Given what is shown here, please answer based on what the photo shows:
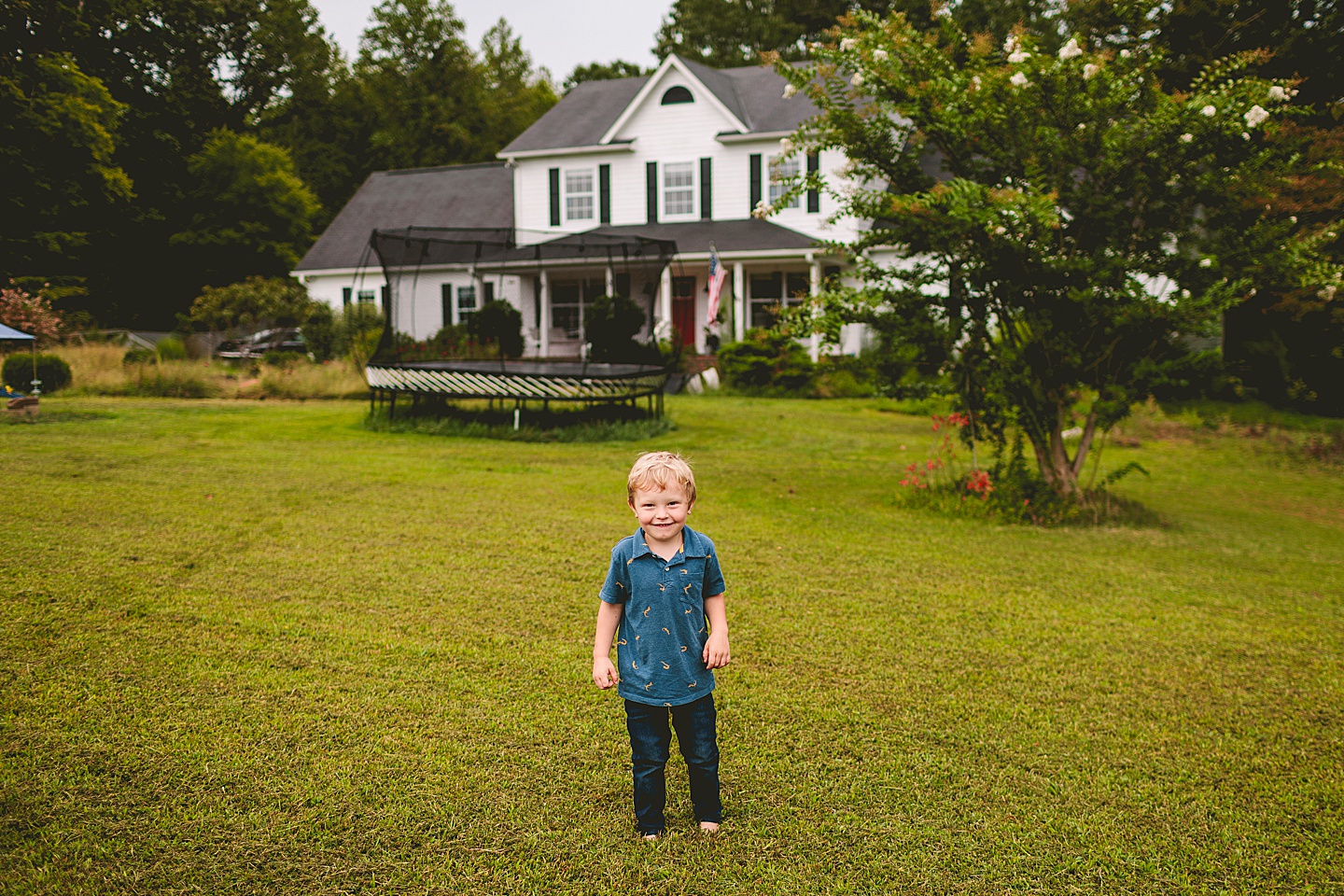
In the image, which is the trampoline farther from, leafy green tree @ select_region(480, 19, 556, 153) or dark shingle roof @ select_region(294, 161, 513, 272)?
leafy green tree @ select_region(480, 19, 556, 153)

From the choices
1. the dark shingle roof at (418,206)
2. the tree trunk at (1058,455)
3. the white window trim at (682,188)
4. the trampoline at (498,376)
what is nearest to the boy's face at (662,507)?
the tree trunk at (1058,455)

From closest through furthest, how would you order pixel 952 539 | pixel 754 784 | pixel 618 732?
pixel 754 784
pixel 618 732
pixel 952 539

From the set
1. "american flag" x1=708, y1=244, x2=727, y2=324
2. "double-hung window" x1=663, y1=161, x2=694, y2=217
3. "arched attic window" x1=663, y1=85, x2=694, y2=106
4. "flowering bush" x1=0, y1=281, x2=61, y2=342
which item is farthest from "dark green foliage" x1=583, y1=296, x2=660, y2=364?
"flowering bush" x1=0, y1=281, x2=61, y2=342

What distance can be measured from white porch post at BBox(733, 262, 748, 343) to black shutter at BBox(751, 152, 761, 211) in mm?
1938

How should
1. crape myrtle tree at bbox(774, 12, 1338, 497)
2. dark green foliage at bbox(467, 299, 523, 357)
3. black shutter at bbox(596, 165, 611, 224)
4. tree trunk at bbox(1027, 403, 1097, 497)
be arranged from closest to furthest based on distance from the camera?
crape myrtle tree at bbox(774, 12, 1338, 497) < tree trunk at bbox(1027, 403, 1097, 497) < dark green foliage at bbox(467, 299, 523, 357) < black shutter at bbox(596, 165, 611, 224)

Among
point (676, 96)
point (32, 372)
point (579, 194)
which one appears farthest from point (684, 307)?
Answer: point (32, 372)

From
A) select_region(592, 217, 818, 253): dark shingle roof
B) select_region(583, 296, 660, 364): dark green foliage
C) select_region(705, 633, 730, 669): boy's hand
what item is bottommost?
select_region(705, 633, 730, 669): boy's hand

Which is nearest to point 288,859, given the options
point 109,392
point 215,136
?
point 109,392

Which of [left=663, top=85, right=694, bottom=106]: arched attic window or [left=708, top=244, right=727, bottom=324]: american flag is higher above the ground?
[left=663, top=85, right=694, bottom=106]: arched attic window

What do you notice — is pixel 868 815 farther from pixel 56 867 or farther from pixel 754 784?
pixel 56 867

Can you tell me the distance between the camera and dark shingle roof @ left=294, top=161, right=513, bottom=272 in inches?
1177

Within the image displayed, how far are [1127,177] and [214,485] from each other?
26.7ft

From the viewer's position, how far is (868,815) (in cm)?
321

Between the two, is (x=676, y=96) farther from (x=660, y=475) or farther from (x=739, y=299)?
(x=660, y=475)
